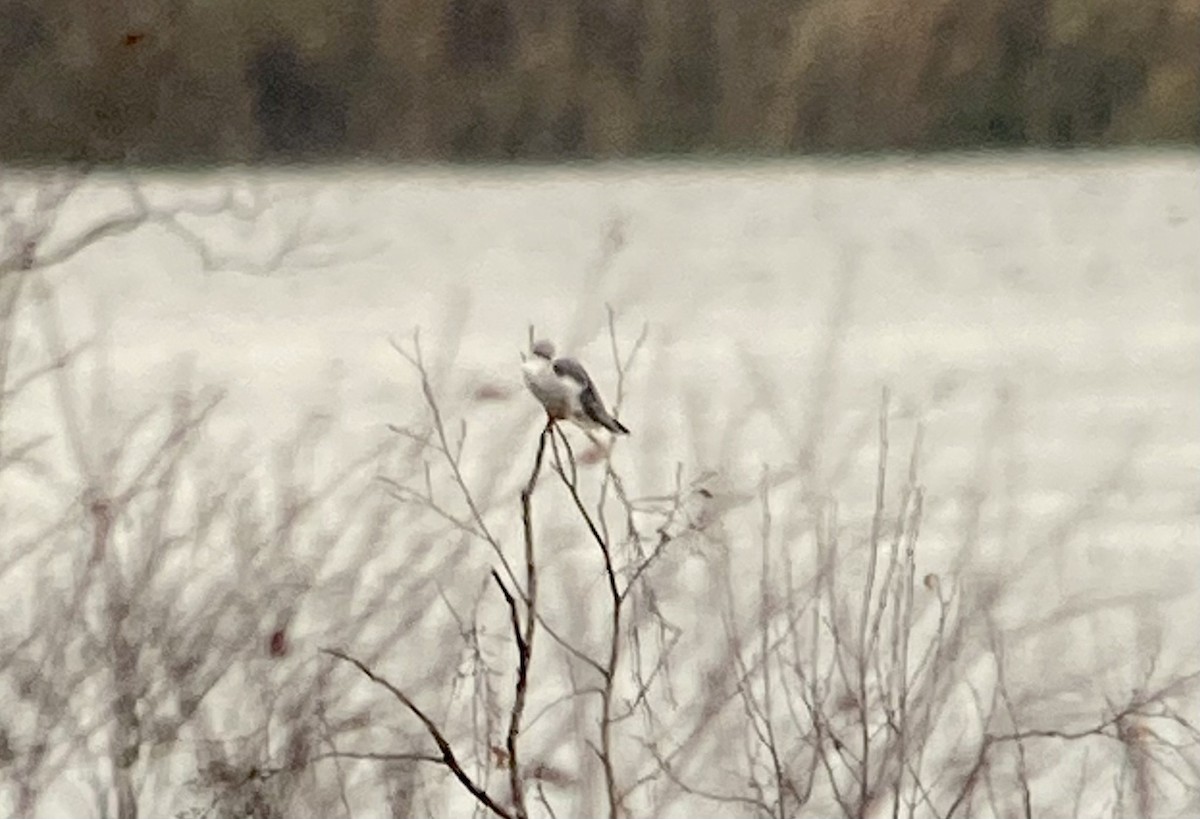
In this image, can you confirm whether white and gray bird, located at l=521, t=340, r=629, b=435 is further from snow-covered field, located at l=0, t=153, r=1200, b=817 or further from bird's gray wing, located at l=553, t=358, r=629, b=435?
snow-covered field, located at l=0, t=153, r=1200, b=817

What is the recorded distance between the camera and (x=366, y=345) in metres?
4.16

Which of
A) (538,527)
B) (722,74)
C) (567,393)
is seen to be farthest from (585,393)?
(722,74)

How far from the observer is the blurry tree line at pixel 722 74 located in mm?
5574

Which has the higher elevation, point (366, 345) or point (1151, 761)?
point (366, 345)

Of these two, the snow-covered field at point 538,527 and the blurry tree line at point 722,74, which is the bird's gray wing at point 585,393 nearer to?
the snow-covered field at point 538,527

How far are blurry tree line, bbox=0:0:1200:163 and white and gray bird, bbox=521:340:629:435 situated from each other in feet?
11.9

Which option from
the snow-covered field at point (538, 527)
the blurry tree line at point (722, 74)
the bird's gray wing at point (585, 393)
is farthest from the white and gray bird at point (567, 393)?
the blurry tree line at point (722, 74)

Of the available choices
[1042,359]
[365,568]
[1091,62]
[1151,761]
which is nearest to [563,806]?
[365,568]

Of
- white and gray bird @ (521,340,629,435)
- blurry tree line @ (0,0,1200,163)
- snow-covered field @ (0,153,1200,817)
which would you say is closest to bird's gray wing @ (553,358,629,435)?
white and gray bird @ (521,340,629,435)

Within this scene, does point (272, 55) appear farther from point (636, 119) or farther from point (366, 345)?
point (366, 345)

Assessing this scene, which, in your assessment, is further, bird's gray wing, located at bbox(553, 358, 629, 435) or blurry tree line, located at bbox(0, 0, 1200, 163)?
blurry tree line, located at bbox(0, 0, 1200, 163)

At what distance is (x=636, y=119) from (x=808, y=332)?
1913 millimetres

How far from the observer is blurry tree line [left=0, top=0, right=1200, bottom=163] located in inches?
219

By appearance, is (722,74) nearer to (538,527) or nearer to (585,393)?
(538,527)
